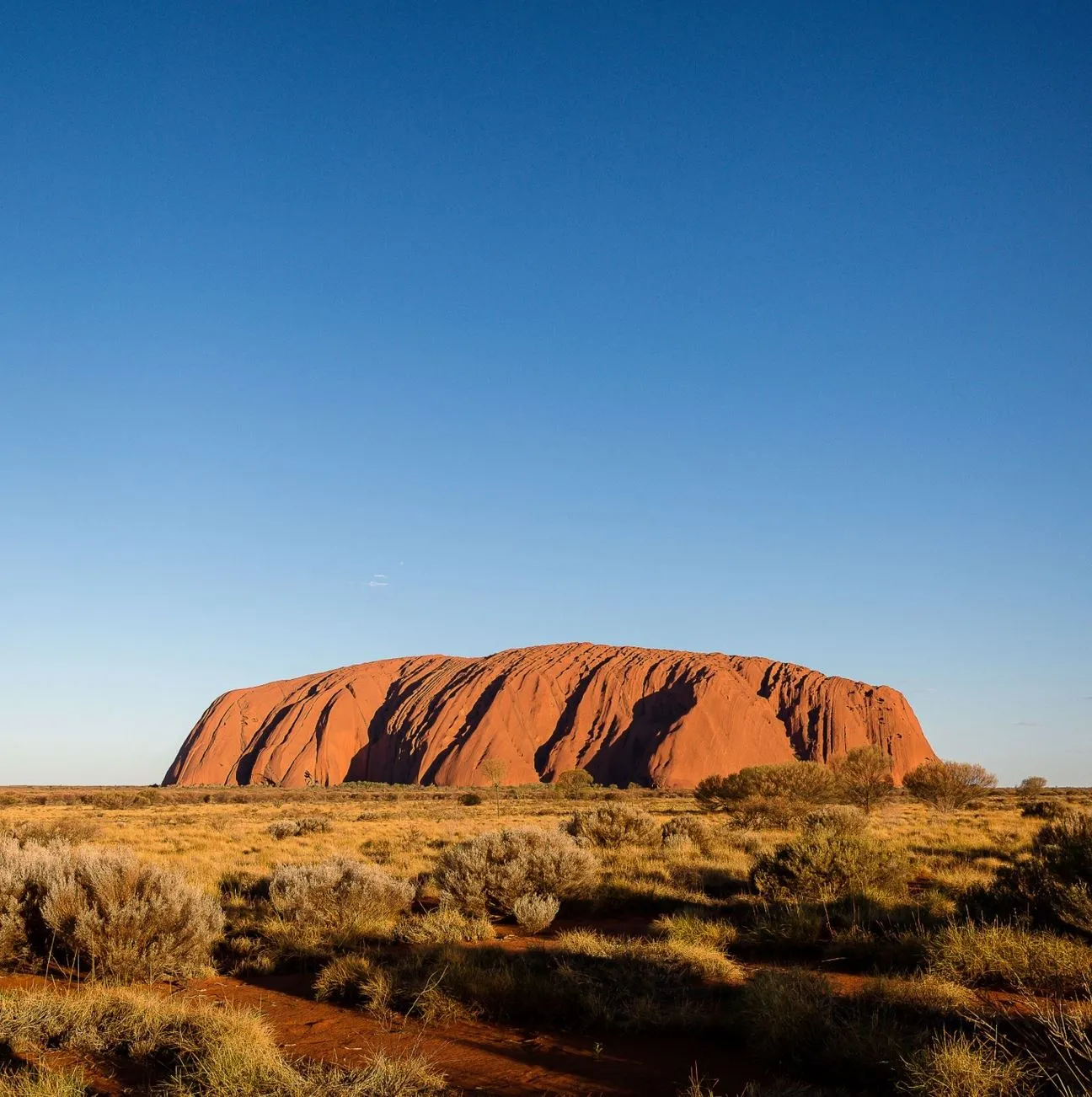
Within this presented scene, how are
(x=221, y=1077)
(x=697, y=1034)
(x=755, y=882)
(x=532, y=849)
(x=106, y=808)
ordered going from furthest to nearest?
(x=106, y=808)
(x=532, y=849)
(x=755, y=882)
(x=697, y=1034)
(x=221, y=1077)

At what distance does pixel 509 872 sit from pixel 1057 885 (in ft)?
20.9

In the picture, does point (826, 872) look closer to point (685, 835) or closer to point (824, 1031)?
point (824, 1031)

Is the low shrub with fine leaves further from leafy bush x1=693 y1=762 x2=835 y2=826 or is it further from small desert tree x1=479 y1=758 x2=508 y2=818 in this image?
small desert tree x1=479 y1=758 x2=508 y2=818

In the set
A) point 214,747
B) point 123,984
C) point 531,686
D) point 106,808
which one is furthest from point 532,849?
point 214,747

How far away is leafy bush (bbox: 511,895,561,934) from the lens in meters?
9.68

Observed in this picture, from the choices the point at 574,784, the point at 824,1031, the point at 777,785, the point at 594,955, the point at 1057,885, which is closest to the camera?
the point at 824,1031

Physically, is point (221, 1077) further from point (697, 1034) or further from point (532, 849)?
point (532, 849)

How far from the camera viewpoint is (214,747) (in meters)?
94.6

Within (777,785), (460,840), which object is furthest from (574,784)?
(460,840)

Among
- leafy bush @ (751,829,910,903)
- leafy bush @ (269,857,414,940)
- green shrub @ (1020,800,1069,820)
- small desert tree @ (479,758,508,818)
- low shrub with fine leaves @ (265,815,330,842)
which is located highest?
leafy bush @ (751,829,910,903)

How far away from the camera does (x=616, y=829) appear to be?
17203mm

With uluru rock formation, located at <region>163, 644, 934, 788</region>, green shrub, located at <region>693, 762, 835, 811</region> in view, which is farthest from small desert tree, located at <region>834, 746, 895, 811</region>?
uluru rock formation, located at <region>163, 644, 934, 788</region>

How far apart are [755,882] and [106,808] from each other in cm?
4104

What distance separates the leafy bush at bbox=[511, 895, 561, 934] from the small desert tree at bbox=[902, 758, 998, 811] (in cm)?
3089
